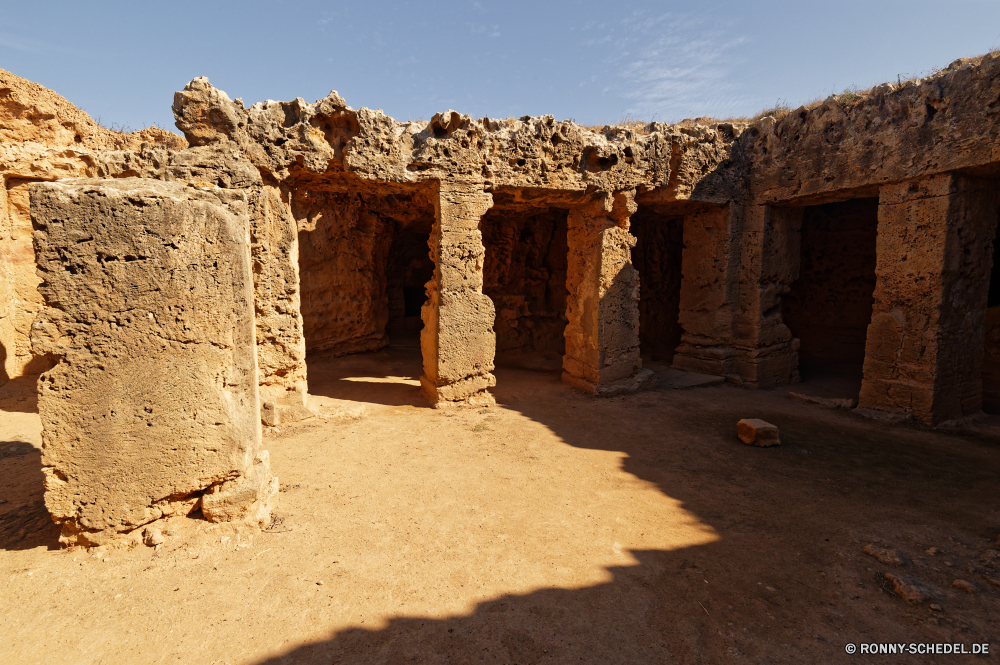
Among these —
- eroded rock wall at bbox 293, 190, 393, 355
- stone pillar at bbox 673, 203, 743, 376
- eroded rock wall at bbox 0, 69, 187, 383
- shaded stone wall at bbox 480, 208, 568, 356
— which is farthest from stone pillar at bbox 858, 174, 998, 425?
eroded rock wall at bbox 0, 69, 187, 383

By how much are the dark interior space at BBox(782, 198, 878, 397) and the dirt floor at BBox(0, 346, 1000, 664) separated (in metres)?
4.89

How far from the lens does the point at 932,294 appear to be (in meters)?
6.24

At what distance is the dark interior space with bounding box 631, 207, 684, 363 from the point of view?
11.1 m

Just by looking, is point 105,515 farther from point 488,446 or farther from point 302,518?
point 488,446

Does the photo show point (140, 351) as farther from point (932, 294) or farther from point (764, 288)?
A: point (764, 288)

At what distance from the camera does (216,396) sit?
3113 millimetres

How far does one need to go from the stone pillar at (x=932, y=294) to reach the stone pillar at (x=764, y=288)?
Result: 1.68m

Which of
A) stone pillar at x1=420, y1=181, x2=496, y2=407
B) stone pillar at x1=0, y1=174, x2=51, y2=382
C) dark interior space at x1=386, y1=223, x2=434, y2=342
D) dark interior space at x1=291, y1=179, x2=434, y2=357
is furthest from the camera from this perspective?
dark interior space at x1=386, y1=223, x2=434, y2=342

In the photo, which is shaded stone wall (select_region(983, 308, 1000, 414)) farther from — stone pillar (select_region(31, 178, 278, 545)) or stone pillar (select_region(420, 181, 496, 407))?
stone pillar (select_region(31, 178, 278, 545))

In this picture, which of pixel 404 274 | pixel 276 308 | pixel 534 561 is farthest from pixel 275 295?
pixel 404 274

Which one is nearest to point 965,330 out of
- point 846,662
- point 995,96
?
point 995,96

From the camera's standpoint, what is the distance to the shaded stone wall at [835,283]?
31.9ft

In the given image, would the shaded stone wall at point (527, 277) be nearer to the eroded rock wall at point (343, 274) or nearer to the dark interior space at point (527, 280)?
the dark interior space at point (527, 280)

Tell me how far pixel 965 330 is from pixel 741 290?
115 inches
